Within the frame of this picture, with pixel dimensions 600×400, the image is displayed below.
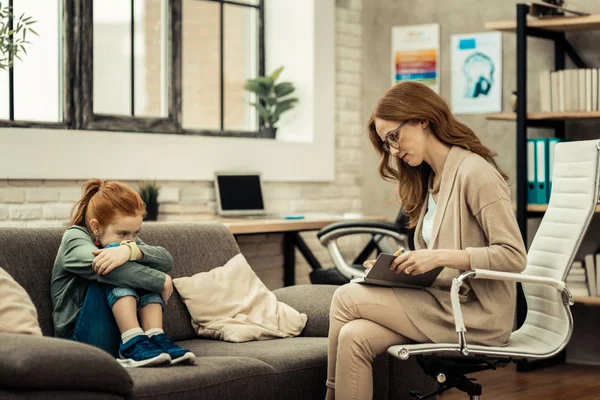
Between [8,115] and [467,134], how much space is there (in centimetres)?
237

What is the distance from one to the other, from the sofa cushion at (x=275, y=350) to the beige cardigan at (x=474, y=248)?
480 mm

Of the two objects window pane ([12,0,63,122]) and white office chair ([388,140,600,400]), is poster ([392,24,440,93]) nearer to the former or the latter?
window pane ([12,0,63,122])

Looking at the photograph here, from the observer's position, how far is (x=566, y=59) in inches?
197

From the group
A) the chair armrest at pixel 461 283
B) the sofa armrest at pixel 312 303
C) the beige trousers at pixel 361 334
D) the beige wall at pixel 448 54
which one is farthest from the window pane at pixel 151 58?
the chair armrest at pixel 461 283

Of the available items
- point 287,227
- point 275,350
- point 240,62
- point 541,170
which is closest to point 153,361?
point 275,350

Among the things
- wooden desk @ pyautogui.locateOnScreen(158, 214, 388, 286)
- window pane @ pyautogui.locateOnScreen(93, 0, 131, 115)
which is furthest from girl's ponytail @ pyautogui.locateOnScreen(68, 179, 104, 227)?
window pane @ pyautogui.locateOnScreen(93, 0, 131, 115)

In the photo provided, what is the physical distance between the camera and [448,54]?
18.0 feet

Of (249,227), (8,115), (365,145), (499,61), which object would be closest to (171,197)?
(249,227)

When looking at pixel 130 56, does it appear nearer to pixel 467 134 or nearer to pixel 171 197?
pixel 171 197

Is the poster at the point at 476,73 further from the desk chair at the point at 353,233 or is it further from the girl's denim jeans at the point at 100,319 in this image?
the girl's denim jeans at the point at 100,319

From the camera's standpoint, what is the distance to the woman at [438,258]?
275 centimetres

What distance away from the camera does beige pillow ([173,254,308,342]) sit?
338 cm

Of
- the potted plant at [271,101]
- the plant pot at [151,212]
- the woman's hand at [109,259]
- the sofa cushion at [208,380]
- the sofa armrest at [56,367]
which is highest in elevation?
the potted plant at [271,101]

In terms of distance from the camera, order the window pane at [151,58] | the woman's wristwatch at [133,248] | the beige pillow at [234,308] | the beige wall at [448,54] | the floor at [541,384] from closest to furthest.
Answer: the woman's wristwatch at [133,248] < the beige pillow at [234,308] < the floor at [541,384] < the window pane at [151,58] < the beige wall at [448,54]
